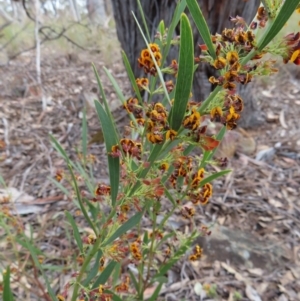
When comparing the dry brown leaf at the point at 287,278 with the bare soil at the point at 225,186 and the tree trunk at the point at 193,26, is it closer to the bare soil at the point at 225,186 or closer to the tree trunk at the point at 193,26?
the bare soil at the point at 225,186

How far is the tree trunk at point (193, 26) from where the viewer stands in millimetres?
1818

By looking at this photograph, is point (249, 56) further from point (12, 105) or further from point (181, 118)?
point (12, 105)

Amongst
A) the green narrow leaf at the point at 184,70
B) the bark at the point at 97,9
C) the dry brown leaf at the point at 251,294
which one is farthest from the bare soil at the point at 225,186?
the bark at the point at 97,9

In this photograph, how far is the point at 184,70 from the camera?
0.43m

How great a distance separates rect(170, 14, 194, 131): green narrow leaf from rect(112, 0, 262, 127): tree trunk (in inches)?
56.9

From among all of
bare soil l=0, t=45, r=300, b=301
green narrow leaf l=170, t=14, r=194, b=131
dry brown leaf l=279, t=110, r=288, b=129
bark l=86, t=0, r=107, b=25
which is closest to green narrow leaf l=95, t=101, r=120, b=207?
green narrow leaf l=170, t=14, r=194, b=131

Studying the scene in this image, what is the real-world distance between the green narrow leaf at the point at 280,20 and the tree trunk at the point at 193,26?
1417 millimetres

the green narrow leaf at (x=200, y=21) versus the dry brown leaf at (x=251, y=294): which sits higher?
the green narrow leaf at (x=200, y=21)

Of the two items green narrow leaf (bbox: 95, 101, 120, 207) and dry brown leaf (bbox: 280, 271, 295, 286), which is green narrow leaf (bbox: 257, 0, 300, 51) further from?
dry brown leaf (bbox: 280, 271, 295, 286)

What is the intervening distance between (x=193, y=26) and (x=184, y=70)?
1.49 m

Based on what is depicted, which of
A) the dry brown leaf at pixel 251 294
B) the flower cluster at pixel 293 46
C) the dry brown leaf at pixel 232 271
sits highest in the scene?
the flower cluster at pixel 293 46

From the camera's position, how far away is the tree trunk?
182 cm

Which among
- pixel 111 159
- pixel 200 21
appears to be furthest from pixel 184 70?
pixel 111 159

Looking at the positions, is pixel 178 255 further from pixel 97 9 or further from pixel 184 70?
pixel 97 9
